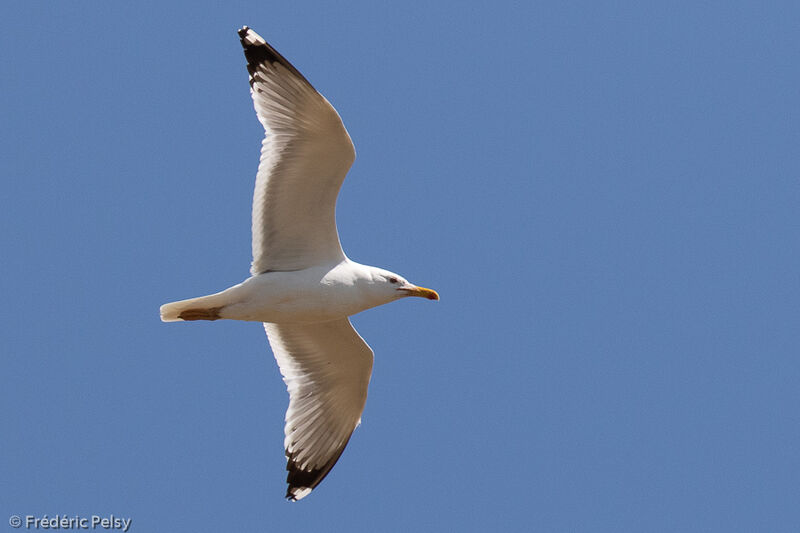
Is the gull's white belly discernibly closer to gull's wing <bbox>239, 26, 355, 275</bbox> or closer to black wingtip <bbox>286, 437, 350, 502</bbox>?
gull's wing <bbox>239, 26, 355, 275</bbox>

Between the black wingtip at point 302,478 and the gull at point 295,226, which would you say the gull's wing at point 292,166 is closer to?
the gull at point 295,226

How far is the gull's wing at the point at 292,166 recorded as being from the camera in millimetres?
8797

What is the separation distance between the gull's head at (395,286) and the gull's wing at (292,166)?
36cm

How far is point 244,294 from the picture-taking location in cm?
895

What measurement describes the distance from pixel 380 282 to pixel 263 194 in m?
1.13

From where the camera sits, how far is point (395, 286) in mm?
9219

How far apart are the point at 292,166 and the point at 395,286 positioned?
4.06 ft

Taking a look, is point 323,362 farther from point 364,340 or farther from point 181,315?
point 181,315

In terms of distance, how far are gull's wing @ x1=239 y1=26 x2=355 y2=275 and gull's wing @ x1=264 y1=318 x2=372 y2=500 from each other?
1010 millimetres

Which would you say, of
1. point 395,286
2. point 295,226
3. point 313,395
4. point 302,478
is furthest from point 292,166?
point 302,478

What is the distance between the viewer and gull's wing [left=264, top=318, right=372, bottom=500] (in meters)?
10.0

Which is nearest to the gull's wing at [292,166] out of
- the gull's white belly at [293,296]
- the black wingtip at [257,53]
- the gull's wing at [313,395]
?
the black wingtip at [257,53]

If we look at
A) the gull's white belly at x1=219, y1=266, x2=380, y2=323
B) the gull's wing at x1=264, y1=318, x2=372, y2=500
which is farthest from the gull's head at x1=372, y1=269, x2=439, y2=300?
the gull's wing at x1=264, y1=318, x2=372, y2=500

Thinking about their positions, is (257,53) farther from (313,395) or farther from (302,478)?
(302,478)
